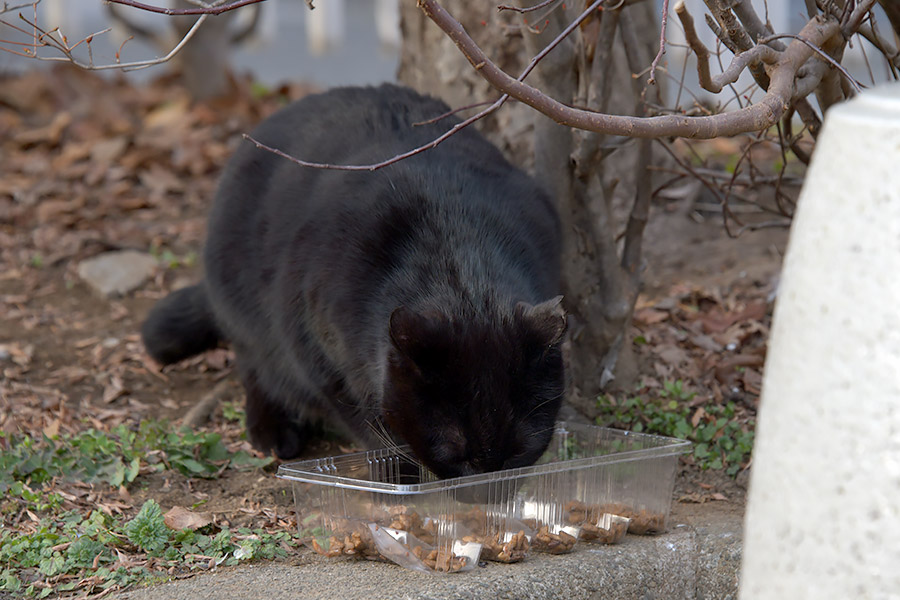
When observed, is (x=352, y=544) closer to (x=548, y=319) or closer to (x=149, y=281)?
(x=548, y=319)

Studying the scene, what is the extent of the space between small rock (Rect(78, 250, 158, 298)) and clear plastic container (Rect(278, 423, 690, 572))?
2612 mm

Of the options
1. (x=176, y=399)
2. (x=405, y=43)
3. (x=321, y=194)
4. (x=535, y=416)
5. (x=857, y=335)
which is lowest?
(x=176, y=399)

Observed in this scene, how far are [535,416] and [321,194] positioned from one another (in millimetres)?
1076

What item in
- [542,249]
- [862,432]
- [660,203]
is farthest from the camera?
[660,203]

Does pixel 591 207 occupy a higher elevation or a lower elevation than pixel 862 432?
higher

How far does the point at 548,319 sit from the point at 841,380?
115 centimetres

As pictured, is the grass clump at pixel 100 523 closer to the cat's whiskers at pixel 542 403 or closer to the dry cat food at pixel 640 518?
the cat's whiskers at pixel 542 403

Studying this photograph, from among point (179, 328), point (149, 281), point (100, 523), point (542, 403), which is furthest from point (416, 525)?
point (149, 281)

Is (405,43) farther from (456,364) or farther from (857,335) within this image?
(857,335)

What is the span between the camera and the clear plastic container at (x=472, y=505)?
257 cm

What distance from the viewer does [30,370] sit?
14.2ft

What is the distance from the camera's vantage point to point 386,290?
2.85m

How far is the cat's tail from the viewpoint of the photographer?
405 centimetres

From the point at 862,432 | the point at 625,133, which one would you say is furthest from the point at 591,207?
the point at 862,432
